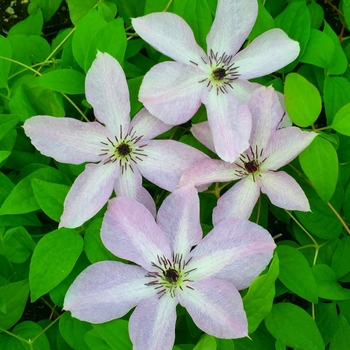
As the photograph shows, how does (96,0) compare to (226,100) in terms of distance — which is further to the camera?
(96,0)

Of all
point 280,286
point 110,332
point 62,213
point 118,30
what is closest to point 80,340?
point 110,332

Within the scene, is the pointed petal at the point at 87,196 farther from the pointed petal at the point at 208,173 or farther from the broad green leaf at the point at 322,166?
the broad green leaf at the point at 322,166

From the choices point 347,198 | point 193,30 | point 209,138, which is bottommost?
point 347,198

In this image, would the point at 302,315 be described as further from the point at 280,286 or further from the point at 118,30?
the point at 118,30

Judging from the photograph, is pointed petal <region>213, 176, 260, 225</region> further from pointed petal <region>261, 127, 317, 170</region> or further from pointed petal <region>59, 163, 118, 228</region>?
pointed petal <region>59, 163, 118, 228</region>

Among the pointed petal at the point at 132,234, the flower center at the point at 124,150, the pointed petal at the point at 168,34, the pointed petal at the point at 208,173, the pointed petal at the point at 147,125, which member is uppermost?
the pointed petal at the point at 168,34

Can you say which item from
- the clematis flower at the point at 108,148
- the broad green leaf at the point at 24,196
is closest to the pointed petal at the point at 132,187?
the clematis flower at the point at 108,148
